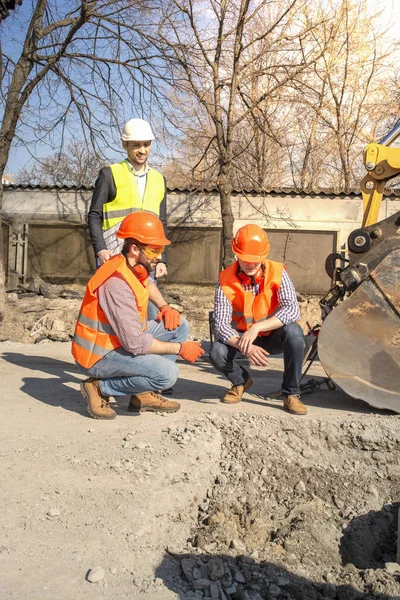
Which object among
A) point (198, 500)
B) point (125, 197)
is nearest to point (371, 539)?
point (198, 500)

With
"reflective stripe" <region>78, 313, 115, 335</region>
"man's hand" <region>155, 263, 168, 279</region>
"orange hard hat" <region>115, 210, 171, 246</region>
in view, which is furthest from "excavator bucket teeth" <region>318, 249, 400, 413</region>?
"reflective stripe" <region>78, 313, 115, 335</region>

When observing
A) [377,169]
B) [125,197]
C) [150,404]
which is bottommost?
[150,404]

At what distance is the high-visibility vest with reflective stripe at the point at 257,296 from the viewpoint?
15.5 feet

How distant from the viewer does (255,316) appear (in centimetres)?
477

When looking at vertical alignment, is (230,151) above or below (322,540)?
above

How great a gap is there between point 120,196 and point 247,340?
1657 millimetres

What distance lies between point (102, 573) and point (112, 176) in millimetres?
3349

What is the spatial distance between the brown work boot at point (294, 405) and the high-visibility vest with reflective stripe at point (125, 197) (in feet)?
6.28

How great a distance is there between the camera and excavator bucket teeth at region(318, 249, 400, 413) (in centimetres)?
449

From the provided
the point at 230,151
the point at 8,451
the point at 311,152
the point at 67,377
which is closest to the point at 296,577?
the point at 8,451

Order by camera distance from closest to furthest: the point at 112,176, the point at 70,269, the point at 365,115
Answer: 1. the point at 112,176
2. the point at 70,269
3. the point at 365,115

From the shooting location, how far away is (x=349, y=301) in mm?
4551

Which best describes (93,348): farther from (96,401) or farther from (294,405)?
(294,405)

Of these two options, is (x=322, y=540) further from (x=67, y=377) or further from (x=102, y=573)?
(x=67, y=377)
